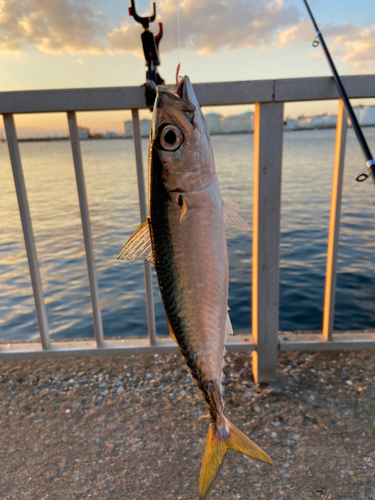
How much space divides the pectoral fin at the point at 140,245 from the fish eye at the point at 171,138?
232 mm

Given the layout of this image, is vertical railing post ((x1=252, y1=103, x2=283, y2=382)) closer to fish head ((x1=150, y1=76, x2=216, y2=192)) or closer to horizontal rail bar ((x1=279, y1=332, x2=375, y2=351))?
horizontal rail bar ((x1=279, y1=332, x2=375, y2=351))

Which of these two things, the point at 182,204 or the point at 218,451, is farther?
the point at 218,451

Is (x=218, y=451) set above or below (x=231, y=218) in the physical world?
below

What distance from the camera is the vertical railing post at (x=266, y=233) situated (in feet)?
7.74

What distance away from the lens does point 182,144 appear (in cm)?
95

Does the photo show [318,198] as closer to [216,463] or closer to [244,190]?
[244,190]

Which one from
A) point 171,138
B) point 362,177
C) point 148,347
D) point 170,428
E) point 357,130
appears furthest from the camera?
point 148,347

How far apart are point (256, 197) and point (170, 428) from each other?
5.51 feet

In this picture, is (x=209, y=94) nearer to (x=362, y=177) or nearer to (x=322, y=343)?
(x=362, y=177)

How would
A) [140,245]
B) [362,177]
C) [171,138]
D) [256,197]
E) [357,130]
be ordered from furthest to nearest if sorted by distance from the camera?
[256,197], [362,177], [357,130], [140,245], [171,138]

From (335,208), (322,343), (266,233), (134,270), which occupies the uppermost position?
(335,208)

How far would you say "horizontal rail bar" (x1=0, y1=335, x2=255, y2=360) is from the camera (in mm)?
2791

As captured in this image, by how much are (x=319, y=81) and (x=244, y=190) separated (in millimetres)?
13941

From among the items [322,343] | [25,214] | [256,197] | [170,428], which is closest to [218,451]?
[170,428]
